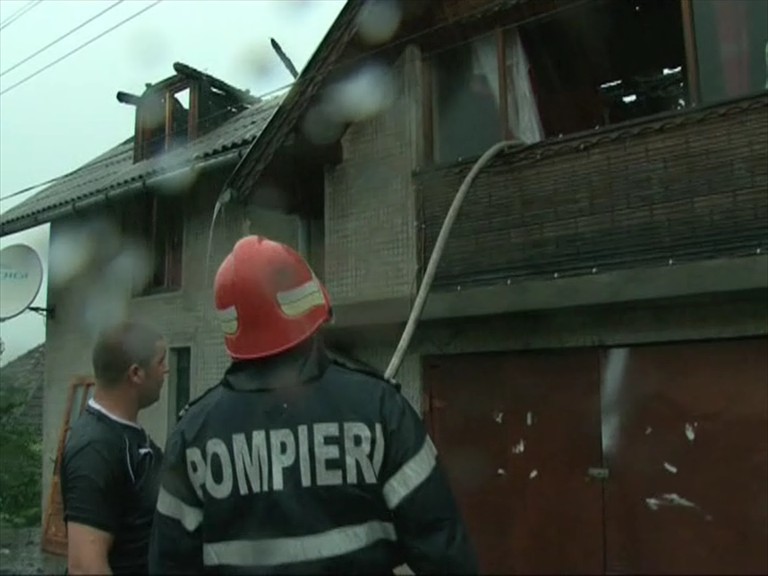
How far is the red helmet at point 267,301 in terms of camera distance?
2211mm

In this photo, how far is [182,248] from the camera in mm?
11906

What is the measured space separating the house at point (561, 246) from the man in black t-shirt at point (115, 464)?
3.62 meters

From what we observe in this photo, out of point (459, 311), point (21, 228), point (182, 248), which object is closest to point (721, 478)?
point (459, 311)

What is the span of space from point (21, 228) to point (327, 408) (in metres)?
12.9

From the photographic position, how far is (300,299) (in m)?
2.24

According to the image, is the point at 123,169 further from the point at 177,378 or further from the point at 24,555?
the point at 24,555

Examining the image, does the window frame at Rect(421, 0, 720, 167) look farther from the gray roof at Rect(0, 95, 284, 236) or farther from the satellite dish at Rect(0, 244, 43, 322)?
the satellite dish at Rect(0, 244, 43, 322)

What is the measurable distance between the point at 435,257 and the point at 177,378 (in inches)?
242

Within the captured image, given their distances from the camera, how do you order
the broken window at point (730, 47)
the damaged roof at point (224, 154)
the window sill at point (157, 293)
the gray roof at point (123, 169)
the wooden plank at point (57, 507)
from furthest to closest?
the wooden plank at point (57, 507) < the window sill at point (157, 293) < the gray roof at point (123, 169) < the damaged roof at point (224, 154) < the broken window at point (730, 47)

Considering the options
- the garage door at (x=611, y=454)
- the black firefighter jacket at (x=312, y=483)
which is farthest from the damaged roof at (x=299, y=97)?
the black firefighter jacket at (x=312, y=483)

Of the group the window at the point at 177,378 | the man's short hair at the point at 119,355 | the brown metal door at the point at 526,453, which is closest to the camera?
the man's short hair at the point at 119,355

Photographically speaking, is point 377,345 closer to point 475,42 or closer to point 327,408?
point 475,42

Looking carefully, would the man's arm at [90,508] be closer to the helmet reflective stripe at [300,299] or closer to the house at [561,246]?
the helmet reflective stripe at [300,299]

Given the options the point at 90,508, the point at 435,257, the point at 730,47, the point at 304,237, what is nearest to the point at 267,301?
the point at 90,508
